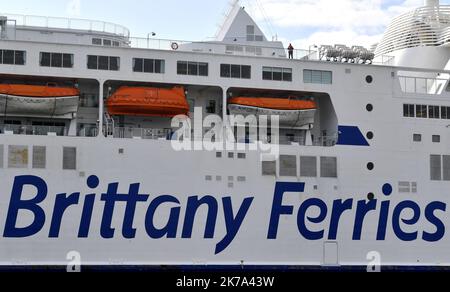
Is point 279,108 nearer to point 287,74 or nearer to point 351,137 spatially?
point 287,74

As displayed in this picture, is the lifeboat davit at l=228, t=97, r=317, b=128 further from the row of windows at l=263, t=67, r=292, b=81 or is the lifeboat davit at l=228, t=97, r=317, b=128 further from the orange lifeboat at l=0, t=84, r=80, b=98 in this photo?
the orange lifeboat at l=0, t=84, r=80, b=98

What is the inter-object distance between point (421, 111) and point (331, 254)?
5.19 m

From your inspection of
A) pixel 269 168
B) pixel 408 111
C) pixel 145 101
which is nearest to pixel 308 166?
pixel 269 168

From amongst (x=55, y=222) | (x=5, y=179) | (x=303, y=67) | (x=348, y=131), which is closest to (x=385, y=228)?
(x=348, y=131)

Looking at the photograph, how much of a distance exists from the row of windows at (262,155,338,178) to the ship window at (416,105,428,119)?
10.3 feet

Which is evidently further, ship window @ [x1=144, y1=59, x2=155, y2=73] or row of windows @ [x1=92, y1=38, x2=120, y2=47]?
row of windows @ [x1=92, y1=38, x2=120, y2=47]

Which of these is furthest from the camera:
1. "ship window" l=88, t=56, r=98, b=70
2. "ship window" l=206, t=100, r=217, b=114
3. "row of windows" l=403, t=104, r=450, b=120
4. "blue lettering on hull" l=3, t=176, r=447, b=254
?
"row of windows" l=403, t=104, r=450, b=120

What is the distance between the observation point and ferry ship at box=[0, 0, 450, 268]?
62.2 feet

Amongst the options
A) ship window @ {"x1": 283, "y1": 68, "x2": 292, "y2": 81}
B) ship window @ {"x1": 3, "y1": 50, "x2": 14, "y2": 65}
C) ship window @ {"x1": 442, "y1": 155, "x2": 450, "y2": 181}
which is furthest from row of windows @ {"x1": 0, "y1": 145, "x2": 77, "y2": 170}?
ship window @ {"x1": 442, "y1": 155, "x2": 450, "y2": 181}

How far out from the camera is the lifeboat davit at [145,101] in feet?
65.9

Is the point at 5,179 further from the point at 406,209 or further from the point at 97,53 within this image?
the point at 406,209

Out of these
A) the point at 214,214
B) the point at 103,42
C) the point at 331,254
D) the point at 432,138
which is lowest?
the point at 331,254

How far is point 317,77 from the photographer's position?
851 inches

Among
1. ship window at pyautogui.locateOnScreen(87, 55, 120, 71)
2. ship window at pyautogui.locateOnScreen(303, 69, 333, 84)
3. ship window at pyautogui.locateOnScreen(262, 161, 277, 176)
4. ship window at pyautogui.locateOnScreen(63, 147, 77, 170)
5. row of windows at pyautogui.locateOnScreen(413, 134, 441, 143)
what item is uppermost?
ship window at pyautogui.locateOnScreen(87, 55, 120, 71)
